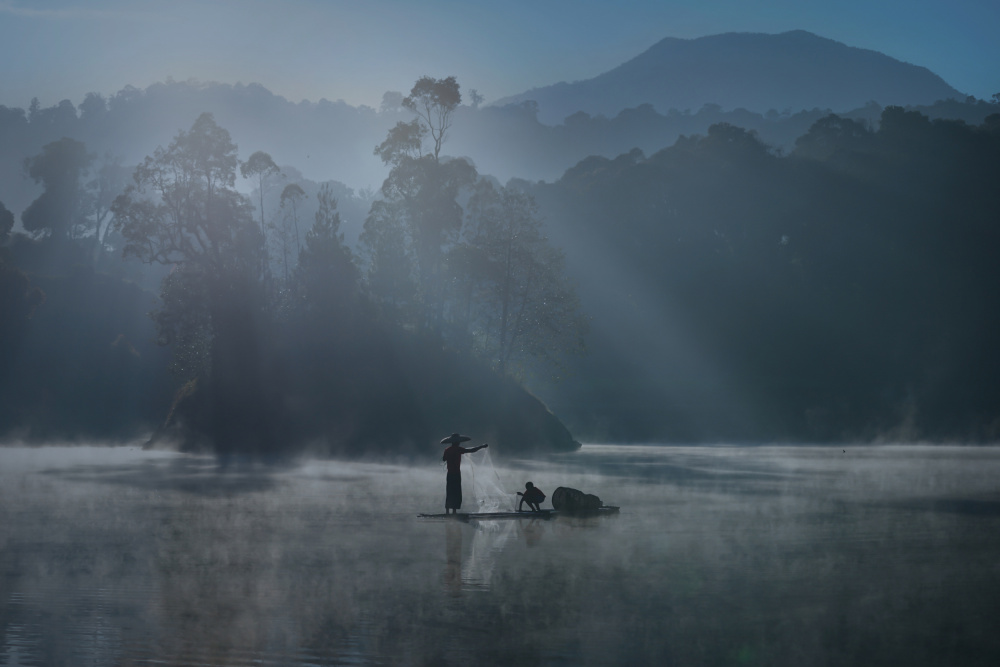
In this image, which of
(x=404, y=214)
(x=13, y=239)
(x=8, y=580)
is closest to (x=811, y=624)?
(x=8, y=580)

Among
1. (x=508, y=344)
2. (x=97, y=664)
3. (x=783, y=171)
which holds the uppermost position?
(x=783, y=171)

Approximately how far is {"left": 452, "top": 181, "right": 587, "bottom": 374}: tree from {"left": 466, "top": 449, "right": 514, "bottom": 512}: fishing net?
45824 mm

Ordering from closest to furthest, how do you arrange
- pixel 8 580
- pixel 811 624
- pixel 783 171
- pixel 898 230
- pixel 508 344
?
1. pixel 811 624
2. pixel 8 580
3. pixel 508 344
4. pixel 898 230
5. pixel 783 171

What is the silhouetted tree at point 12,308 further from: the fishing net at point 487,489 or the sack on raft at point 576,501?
the sack on raft at point 576,501

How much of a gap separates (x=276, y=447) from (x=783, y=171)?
71654 mm

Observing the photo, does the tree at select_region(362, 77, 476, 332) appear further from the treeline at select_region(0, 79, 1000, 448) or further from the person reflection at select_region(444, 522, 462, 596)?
the person reflection at select_region(444, 522, 462, 596)

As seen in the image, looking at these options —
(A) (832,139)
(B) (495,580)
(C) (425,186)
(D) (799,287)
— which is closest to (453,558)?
(B) (495,580)

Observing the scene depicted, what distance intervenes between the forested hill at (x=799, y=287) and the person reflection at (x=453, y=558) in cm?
6765

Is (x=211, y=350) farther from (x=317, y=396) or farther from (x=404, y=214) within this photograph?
(x=404, y=214)

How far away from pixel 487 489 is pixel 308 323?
40.7 metres

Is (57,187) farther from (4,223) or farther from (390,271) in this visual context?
(390,271)

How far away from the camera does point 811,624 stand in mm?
12422

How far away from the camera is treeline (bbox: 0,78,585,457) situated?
212ft

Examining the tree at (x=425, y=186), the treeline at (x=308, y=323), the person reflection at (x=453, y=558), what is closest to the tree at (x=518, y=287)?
the treeline at (x=308, y=323)
